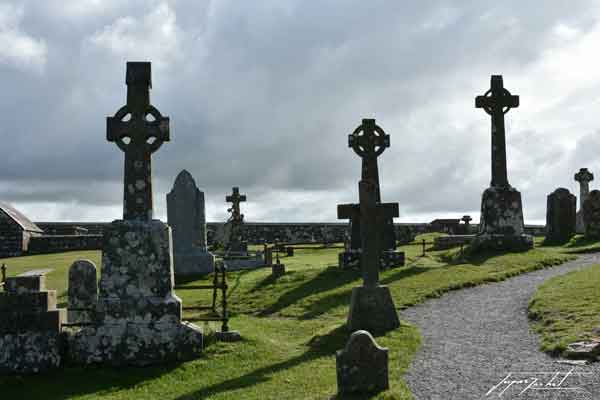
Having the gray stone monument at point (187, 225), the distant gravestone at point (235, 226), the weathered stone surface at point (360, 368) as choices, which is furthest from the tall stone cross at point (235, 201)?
the weathered stone surface at point (360, 368)

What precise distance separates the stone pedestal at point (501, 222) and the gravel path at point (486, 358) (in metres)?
8.13

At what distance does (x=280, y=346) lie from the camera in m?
12.8

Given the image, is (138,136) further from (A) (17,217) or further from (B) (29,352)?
(A) (17,217)

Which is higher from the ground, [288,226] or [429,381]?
[288,226]

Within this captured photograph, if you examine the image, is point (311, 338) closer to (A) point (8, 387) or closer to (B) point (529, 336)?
(B) point (529, 336)

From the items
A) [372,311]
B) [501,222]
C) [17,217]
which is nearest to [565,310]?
[372,311]

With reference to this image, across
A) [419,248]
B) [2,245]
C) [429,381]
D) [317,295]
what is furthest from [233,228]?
[429,381]

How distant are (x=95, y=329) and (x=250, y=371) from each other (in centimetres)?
291

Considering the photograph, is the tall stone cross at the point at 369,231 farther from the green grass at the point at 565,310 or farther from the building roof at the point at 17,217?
the building roof at the point at 17,217

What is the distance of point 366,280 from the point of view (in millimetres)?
14164

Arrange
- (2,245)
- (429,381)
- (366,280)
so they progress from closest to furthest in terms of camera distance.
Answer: (429,381), (366,280), (2,245)

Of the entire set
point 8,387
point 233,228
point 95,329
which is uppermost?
point 233,228

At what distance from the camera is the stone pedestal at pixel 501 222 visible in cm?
2538

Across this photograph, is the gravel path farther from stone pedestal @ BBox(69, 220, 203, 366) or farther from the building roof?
the building roof
